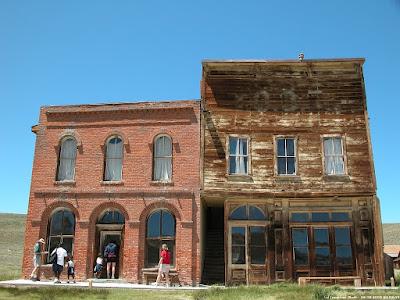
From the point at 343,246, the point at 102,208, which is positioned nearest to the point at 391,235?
the point at 343,246

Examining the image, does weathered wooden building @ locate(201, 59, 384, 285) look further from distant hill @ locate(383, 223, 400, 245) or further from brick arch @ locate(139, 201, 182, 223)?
distant hill @ locate(383, 223, 400, 245)

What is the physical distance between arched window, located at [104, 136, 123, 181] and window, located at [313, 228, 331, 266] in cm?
901

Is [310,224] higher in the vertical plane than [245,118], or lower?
lower

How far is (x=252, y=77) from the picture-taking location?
20.8 metres

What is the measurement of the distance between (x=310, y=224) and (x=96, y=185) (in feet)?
31.2

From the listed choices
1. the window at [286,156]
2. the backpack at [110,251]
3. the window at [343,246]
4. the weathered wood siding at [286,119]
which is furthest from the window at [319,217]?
the backpack at [110,251]

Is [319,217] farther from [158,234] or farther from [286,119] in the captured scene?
[158,234]

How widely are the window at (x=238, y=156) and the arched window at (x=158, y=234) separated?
11.3 feet

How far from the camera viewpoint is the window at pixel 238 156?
19.6 metres

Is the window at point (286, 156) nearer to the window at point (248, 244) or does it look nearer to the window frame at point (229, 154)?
the window frame at point (229, 154)

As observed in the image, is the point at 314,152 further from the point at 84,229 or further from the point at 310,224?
the point at 84,229

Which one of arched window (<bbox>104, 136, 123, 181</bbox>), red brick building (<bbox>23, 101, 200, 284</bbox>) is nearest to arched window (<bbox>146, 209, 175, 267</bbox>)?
red brick building (<bbox>23, 101, 200, 284</bbox>)

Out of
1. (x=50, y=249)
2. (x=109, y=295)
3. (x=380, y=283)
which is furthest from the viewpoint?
(x=50, y=249)

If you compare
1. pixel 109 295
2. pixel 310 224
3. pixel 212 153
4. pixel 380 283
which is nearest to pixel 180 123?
pixel 212 153
